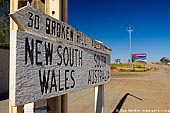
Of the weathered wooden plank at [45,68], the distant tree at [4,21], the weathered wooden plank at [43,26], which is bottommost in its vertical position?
the weathered wooden plank at [45,68]

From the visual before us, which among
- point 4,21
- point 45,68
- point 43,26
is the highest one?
point 4,21

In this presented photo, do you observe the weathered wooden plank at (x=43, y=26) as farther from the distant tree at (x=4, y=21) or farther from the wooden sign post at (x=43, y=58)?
the distant tree at (x=4, y=21)

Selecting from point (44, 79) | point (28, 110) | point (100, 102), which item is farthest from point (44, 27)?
point (100, 102)

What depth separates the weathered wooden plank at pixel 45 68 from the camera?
4.50ft

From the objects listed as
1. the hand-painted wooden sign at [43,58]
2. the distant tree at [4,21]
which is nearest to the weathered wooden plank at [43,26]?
the hand-painted wooden sign at [43,58]

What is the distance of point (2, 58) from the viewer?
13461 mm

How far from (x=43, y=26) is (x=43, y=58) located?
9.0 inches

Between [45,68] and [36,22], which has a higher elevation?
[36,22]

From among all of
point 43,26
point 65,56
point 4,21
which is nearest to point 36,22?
point 43,26

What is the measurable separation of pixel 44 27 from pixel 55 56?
24cm

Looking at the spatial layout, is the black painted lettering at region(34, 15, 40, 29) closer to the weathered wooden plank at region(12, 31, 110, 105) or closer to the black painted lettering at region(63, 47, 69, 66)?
the weathered wooden plank at region(12, 31, 110, 105)

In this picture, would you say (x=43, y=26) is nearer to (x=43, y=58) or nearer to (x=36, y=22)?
(x=36, y=22)

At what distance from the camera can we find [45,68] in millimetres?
1629

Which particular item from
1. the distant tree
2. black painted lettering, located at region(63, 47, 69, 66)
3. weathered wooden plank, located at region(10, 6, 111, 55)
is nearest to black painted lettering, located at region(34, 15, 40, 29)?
weathered wooden plank, located at region(10, 6, 111, 55)
